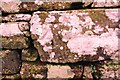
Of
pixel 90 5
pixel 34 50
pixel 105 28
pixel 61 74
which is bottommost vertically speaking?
pixel 61 74

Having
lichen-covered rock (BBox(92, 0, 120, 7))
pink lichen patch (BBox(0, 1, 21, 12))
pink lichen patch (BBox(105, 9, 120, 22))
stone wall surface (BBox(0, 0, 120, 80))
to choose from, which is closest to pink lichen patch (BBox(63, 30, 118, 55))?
stone wall surface (BBox(0, 0, 120, 80))

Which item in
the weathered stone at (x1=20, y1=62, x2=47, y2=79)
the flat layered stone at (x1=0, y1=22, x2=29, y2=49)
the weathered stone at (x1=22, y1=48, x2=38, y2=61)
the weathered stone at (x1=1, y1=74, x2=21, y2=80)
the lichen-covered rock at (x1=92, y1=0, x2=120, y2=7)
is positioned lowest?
the weathered stone at (x1=1, y1=74, x2=21, y2=80)

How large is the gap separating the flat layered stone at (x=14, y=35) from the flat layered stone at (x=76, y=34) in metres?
0.09

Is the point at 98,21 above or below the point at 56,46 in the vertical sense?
above

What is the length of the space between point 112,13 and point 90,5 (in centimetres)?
22

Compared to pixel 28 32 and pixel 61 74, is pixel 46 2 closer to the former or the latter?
pixel 28 32

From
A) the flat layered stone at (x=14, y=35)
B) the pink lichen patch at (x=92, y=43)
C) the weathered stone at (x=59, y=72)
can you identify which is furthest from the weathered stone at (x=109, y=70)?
the flat layered stone at (x=14, y=35)

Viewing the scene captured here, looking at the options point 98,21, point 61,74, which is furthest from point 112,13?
point 61,74

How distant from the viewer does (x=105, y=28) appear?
2.78 m

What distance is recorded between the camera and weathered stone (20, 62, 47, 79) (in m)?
2.90

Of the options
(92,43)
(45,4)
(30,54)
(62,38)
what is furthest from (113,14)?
(30,54)

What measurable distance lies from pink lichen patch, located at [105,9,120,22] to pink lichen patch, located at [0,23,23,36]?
0.83 m

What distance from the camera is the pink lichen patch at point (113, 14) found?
109 inches

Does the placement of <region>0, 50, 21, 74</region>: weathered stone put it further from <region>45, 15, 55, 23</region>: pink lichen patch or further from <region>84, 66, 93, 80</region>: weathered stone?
<region>84, 66, 93, 80</region>: weathered stone
